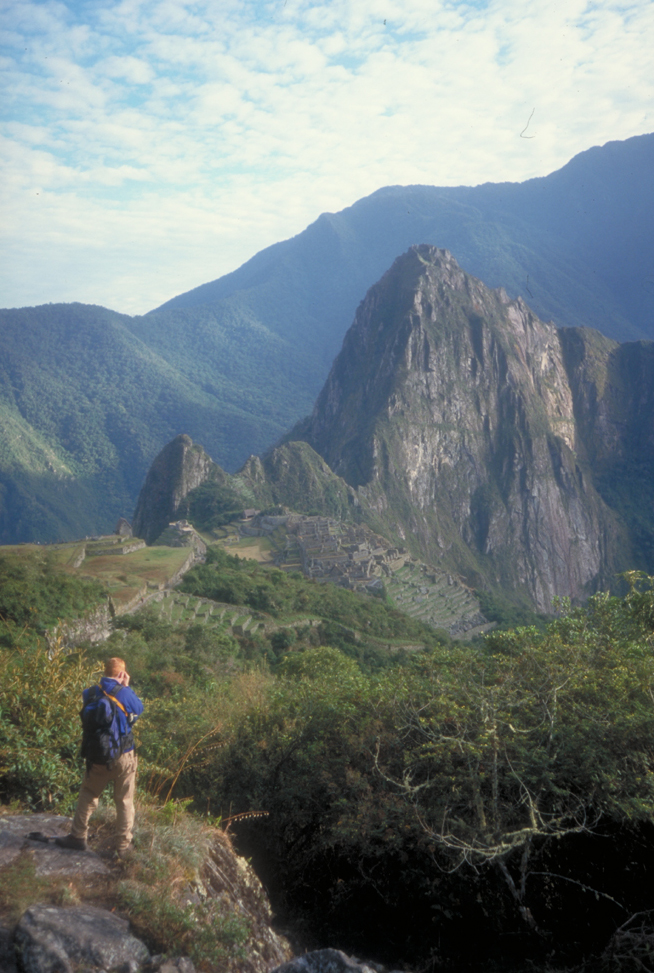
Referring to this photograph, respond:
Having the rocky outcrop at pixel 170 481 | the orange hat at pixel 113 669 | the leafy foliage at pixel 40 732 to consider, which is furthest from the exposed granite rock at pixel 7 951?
the rocky outcrop at pixel 170 481

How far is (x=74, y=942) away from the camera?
182 inches

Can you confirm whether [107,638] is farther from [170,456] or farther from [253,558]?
[170,456]

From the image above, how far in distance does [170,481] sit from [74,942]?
6500 cm

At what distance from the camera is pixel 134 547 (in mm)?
34531

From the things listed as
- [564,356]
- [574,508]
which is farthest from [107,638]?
[564,356]

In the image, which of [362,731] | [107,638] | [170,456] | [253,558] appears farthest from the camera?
[170,456]

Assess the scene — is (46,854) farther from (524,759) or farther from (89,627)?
(89,627)

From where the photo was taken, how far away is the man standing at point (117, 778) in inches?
226

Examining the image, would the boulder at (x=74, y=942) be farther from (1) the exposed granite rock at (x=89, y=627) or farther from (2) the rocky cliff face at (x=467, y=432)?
(2) the rocky cliff face at (x=467, y=432)

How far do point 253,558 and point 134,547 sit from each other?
13.7 metres

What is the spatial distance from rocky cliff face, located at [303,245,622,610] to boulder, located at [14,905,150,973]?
93.5 m

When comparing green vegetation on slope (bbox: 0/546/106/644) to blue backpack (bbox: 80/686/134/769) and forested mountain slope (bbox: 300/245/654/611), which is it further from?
forested mountain slope (bbox: 300/245/654/611)

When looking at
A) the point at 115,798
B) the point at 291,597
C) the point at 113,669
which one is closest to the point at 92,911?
the point at 115,798

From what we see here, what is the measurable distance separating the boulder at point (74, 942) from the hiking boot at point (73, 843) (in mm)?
789
